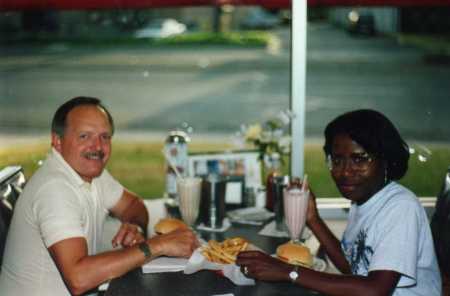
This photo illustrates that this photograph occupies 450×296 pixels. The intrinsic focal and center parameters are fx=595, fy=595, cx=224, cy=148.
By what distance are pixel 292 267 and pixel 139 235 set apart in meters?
0.64

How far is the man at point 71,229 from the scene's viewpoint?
5.75ft

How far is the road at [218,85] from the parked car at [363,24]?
84.5 inches

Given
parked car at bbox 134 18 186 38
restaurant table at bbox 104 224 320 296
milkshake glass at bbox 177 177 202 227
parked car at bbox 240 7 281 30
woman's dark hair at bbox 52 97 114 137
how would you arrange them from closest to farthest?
restaurant table at bbox 104 224 320 296, woman's dark hair at bbox 52 97 114 137, milkshake glass at bbox 177 177 202 227, parked car at bbox 134 18 186 38, parked car at bbox 240 7 281 30

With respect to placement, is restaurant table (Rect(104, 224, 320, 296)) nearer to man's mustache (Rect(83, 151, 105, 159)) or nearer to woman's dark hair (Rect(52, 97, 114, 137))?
man's mustache (Rect(83, 151, 105, 159))

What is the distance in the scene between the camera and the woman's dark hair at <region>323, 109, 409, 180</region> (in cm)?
174

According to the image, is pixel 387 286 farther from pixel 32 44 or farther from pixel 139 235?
pixel 32 44

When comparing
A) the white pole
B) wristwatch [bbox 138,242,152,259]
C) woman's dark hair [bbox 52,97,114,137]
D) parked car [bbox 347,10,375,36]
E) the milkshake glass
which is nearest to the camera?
wristwatch [bbox 138,242,152,259]

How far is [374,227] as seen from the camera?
169 cm

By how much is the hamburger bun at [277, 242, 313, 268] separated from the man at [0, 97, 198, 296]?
0.29m

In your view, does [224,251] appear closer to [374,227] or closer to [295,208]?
[295,208]

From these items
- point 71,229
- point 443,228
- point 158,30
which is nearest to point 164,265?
point 71,229

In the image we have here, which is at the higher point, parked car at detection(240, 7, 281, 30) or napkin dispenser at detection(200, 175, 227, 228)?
napkin dispenser at detection(200, 175, 227, 228)

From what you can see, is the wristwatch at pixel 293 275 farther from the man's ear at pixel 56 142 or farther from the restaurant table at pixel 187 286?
the man's ear at pixel 56 142

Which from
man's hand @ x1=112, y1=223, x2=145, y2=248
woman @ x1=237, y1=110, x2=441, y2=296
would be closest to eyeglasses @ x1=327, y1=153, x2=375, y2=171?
woman @ x1=237, y1=110, x2=441, y2=296
